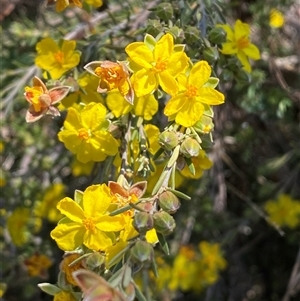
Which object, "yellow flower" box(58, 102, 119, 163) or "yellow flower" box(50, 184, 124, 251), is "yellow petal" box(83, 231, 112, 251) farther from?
"yellow flower" box(58, 102, 119, 163)

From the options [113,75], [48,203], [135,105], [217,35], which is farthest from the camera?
[48,203]

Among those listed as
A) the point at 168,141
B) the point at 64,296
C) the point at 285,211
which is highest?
the point at 168,141

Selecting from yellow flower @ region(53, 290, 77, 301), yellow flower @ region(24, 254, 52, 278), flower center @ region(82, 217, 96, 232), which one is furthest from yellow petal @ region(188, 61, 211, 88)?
yellow flower @ region(24, 254, 52, 278)

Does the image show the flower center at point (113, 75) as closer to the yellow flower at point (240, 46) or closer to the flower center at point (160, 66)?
the flower center at point (160, 66)

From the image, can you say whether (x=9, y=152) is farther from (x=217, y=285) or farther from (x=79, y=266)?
(x=79, y=266)

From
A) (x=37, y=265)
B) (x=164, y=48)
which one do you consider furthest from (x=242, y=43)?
(x=37, y=265)

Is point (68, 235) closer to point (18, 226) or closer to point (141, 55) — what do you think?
point (141, 55)
